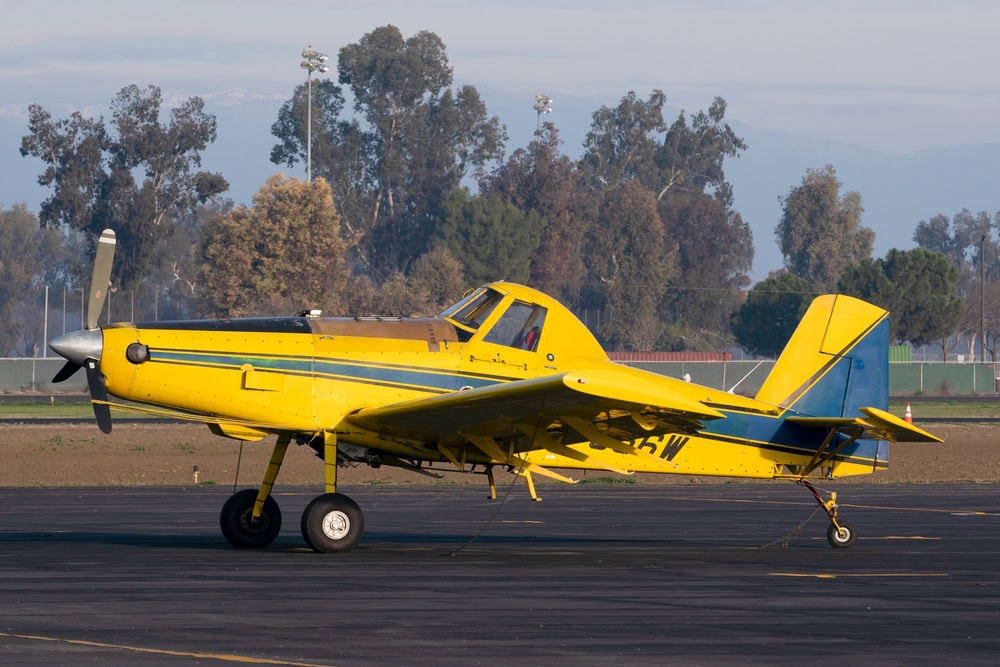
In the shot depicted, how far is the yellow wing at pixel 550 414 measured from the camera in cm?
1292

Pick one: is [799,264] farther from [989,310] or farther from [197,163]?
[197,163]

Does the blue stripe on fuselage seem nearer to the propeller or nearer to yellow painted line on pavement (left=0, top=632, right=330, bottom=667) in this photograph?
the propeller

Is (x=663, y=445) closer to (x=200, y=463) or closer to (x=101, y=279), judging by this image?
(x=101, y=279)

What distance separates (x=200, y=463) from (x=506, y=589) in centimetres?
1850

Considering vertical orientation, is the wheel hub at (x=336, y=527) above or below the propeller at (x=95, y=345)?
below

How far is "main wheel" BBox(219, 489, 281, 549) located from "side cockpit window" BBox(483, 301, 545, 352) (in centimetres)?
301

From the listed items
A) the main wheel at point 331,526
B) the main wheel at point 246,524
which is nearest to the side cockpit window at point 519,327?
the main wheel at point 331,526

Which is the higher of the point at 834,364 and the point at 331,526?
the point at 834,364

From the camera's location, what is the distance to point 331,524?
14.4 metres

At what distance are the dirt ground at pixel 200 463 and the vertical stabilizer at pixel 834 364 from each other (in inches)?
339

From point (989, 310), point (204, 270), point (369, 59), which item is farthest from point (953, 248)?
point (204, 270)

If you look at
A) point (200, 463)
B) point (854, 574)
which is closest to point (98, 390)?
point (854, 574)

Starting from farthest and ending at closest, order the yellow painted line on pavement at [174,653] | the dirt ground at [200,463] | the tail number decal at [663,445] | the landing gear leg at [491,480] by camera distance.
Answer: the dirt ground at [200,463] < the tail number decal at [663,445] < the landing gear leg at [491,480] < the yellow painted line on pavement at [174,653]

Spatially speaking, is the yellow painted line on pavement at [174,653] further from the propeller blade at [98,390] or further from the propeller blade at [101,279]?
the propeller blade at [101,279]
